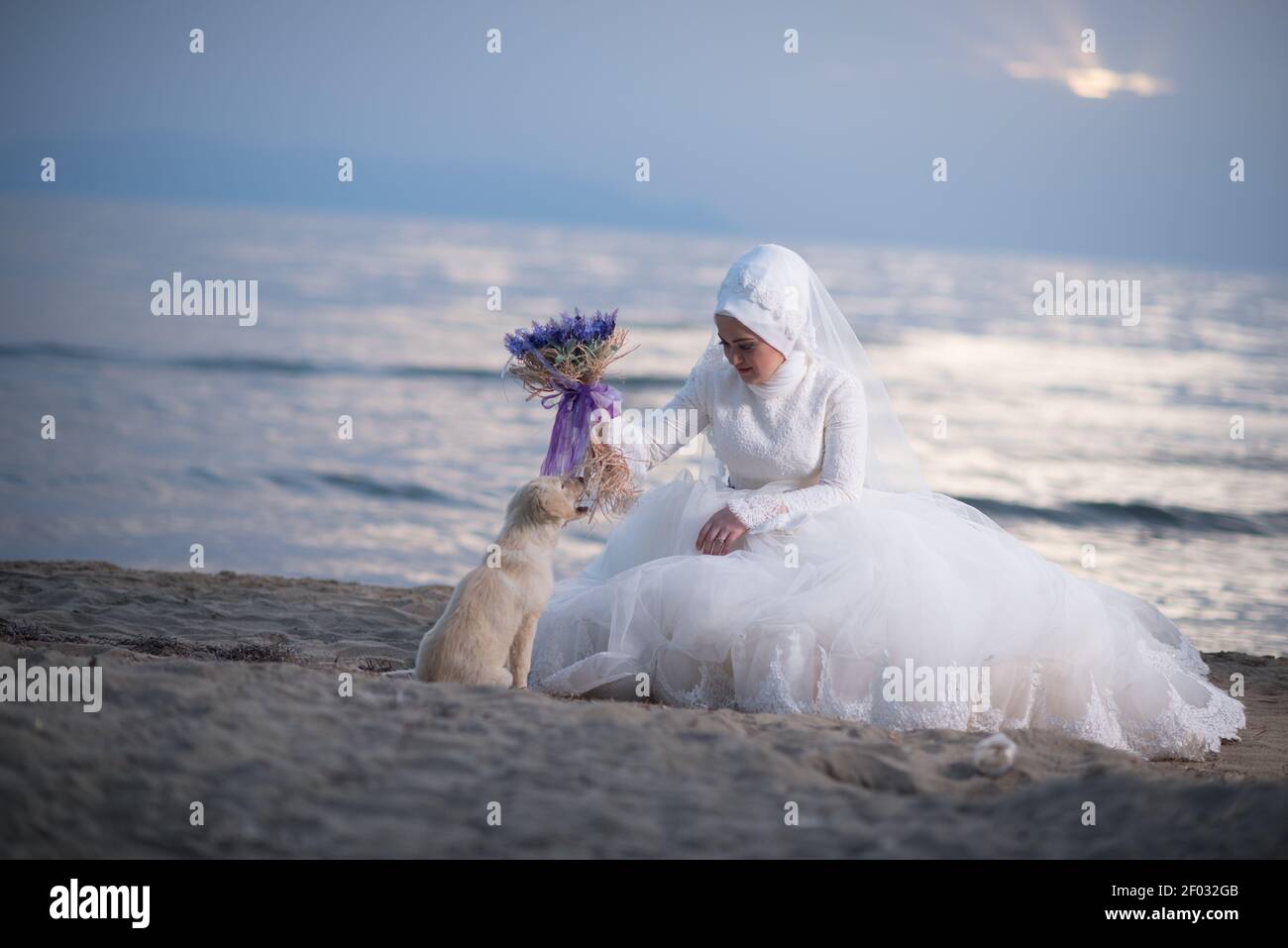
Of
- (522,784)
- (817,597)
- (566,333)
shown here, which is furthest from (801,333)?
(522,784)

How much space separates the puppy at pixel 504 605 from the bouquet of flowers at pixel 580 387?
1.13 feet

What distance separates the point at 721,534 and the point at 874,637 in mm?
843

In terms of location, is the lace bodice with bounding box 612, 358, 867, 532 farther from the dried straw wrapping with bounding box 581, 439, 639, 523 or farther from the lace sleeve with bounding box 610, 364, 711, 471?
the dried straw wrapping with bounding box 581, 439, 639, 523

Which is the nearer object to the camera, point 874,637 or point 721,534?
point 874,637

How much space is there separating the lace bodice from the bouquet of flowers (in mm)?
240

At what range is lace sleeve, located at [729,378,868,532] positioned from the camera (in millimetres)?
5441

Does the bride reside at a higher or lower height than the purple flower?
lower

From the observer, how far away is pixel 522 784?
11.2 ft

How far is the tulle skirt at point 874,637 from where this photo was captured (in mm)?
5043

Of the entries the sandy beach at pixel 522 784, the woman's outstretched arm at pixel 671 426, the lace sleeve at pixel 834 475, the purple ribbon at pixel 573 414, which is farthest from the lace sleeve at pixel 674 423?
the sandy beach at pixel 522 784

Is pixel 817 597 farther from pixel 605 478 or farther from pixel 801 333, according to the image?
pixel 801 333

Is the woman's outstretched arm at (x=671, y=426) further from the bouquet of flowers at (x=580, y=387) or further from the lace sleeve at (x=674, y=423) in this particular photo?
the bouquet of flowers at (x=580, y=387)

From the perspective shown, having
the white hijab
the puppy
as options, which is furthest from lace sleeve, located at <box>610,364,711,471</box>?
the puppy
